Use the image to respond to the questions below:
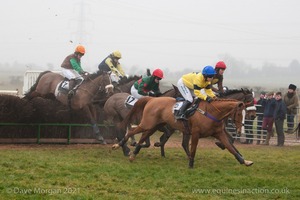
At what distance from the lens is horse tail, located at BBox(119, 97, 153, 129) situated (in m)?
11.8

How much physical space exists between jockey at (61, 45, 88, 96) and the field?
2.27 metres

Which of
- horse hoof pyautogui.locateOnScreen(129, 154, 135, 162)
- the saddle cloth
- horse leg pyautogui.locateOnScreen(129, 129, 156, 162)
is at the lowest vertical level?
horse hoof pyautogui.locateOnScreen(129, 154, 135, 162)

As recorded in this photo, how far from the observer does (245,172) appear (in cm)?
1001

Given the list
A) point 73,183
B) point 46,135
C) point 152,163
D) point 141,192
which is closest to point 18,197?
point 73,183

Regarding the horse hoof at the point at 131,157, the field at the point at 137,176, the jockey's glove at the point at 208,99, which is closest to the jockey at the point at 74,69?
the field at the point at 137,176

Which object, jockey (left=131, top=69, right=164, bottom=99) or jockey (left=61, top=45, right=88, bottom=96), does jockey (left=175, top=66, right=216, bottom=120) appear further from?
jockey (left=61, top=45, right=88, bottom=96)

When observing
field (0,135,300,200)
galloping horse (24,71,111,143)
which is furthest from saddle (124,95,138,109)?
field (0,135,300,200)

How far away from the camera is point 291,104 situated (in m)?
17.4

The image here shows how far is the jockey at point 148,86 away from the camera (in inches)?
478

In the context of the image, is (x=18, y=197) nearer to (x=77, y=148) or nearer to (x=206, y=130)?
(x=206, y=130)

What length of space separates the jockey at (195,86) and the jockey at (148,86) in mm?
1099

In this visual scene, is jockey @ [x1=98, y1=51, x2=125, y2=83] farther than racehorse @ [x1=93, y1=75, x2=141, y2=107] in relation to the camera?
Yes

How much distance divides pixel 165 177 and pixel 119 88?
580cm

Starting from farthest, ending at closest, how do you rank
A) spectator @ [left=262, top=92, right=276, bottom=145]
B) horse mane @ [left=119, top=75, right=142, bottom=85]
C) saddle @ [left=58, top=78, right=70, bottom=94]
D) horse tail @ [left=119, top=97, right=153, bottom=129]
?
1. spectator @ [left=262, top=92, right=276, bottom=145]
2. horse mane @ [left=119, top=75, right=142, bottom=85]
3. saddle @ [left=58, top=78, right=70, bottom=94]
4. horse tail @ [left=119, top=97, right=153, bottom=129]
